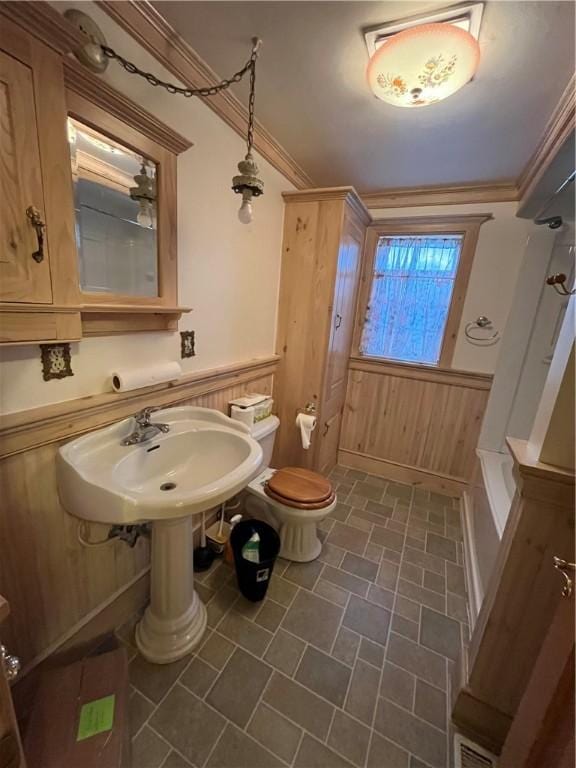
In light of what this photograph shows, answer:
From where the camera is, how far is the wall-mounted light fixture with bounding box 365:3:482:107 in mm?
943

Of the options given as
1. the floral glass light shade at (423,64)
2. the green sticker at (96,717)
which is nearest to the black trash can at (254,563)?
the green sticker at (96,717)

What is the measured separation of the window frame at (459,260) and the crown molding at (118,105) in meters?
1.71

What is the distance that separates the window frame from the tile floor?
1.47 metres

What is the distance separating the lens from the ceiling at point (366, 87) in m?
0.97

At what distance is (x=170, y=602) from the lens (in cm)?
125

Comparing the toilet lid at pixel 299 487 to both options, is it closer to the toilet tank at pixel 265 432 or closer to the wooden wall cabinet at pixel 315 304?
the toilet tank at pixel 265 432

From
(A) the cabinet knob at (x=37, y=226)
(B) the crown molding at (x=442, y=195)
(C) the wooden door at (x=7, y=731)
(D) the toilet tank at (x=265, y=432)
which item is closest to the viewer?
(C) the wooden door at (x=7, y=731)

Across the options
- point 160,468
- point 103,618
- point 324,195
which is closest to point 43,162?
point 160,468

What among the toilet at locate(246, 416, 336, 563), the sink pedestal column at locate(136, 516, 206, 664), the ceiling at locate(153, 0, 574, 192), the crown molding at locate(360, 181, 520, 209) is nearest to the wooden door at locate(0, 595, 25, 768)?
the sink pedestal column at locate(136, 516, 206, 664)

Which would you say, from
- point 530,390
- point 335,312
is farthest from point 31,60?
point 530,390

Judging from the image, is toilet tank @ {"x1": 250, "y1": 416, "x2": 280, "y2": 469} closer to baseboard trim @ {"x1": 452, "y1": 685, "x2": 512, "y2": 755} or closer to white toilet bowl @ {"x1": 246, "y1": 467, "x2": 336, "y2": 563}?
white toilet bowl @ {"x1": 246, "y1": 467, "x2": 336, "y2": 563}

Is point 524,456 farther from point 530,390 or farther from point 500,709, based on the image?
point 530,390

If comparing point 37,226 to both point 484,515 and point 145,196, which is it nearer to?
point 145,196

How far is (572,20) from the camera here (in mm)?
937
